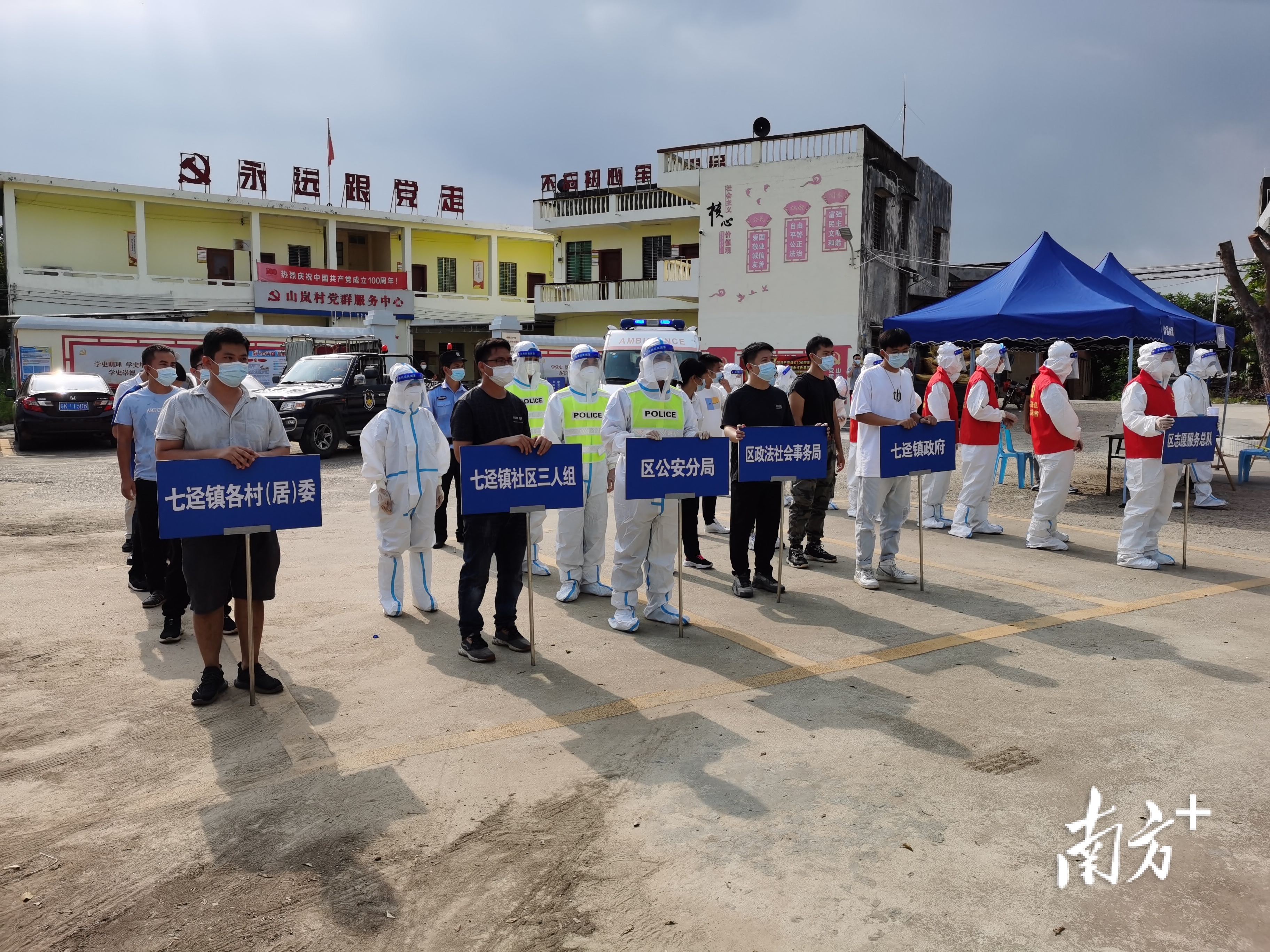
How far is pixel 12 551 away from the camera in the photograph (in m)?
8.39

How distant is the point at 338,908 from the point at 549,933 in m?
0.69

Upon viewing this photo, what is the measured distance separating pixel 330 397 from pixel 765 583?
39.6 feet

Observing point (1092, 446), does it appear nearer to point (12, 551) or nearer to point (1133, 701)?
point (1133, 701)

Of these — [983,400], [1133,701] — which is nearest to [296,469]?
[1133,701]

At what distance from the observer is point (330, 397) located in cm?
1688

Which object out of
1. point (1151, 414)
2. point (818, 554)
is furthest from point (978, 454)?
point (818, 554)

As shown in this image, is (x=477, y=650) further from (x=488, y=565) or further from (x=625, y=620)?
(x=625, y=620)

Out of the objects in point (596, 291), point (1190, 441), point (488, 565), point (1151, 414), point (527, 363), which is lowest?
point (488, 565)

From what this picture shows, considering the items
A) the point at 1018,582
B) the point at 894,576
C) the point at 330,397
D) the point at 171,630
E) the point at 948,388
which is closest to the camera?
the point at 171,630

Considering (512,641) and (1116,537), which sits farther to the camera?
(1116,537)

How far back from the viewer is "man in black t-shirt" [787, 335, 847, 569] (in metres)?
7.63

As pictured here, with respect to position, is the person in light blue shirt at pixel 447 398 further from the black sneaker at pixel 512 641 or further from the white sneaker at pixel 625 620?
the black sneaker at pixel 512 641

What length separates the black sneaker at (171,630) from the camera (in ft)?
18.7

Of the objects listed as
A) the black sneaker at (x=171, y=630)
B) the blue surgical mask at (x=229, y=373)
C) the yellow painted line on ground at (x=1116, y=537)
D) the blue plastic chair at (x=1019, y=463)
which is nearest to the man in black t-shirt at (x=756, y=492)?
the blue surgical mask at (x=229, y=373)
